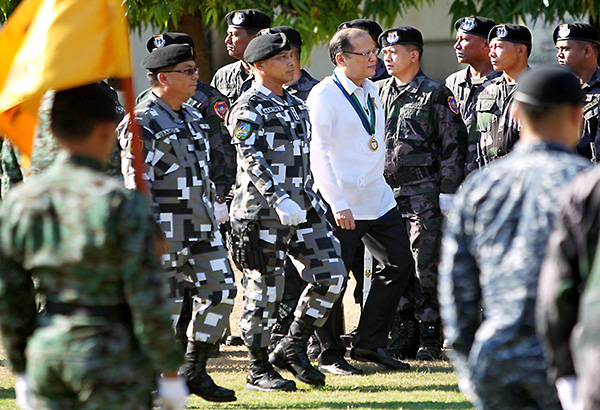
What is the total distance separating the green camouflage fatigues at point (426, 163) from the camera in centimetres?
816

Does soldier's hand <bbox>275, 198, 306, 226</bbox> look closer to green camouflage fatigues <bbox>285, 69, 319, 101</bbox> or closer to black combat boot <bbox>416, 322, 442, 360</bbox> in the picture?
black combat boot <bbox>416, 322, 442, 360</bbox>

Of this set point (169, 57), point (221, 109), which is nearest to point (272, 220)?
point (169, 57)

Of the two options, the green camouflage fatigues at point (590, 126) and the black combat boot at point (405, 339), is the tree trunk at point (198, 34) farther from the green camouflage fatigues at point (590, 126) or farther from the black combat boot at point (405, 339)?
the green camouflage fatigues at point (590, 126)

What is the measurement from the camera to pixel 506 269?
3527 mm

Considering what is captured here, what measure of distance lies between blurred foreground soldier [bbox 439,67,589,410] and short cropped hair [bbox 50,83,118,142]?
53.1 inches

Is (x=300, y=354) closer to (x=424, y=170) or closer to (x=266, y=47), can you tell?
(x=424, y=170)

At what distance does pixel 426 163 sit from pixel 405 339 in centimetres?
145

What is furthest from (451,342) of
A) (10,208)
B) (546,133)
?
(10,208)

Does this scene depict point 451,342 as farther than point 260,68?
No

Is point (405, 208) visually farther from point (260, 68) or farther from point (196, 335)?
point (196, 335)

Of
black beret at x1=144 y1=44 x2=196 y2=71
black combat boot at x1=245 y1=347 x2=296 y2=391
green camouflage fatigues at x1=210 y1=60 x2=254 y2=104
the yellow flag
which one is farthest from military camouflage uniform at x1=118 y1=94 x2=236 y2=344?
green camouflage fatigues at x1=210 y1=60 x2=254 y2=104

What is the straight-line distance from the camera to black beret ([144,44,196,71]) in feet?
21.6

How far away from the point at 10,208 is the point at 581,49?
5913 mm

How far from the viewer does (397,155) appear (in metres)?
8.29
